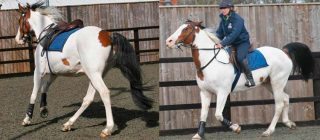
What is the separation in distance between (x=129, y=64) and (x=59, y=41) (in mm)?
1099

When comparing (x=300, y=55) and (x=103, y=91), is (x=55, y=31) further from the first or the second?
(x=300, y=55)

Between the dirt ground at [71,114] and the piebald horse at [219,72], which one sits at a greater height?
the piebald horse at [219,72]

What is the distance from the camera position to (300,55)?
26.9 feet

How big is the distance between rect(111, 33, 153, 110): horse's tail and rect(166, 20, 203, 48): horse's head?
0.99 m

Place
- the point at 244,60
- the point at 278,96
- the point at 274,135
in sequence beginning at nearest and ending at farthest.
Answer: the point at 244,60 < the point at 274,135 < the point at 278,96

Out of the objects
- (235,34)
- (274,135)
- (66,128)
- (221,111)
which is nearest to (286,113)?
(274,135)

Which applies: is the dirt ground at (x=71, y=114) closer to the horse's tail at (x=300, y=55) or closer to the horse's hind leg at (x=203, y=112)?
the horse's hind leg at (x=203, y=112)

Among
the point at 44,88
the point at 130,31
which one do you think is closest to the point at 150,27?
the point at 130,31

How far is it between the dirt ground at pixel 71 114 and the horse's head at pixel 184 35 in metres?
1.29

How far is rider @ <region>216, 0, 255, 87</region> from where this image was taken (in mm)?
7246

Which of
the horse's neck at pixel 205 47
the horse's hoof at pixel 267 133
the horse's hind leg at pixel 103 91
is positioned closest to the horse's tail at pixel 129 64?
the horse's hind leg at pixel 103 91

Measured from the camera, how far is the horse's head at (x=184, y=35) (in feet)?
23.3

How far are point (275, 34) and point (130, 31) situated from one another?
371 inches

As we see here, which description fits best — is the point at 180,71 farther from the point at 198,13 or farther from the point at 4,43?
the point at 4,43
